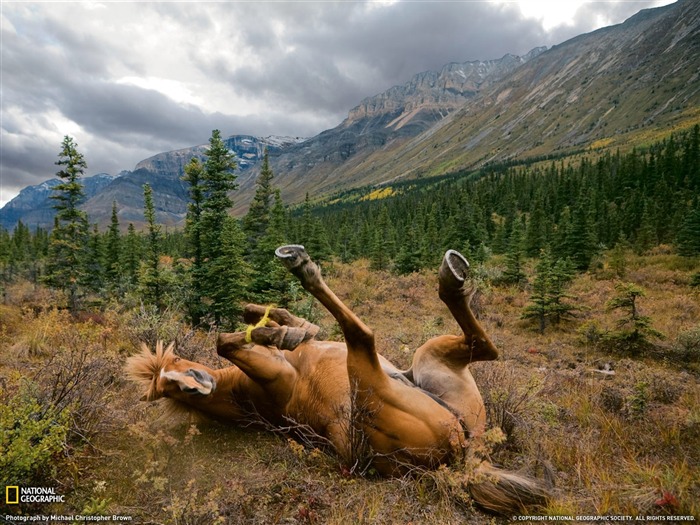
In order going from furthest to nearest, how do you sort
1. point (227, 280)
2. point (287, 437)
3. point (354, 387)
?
point (227, 280) → point (287, 437) → point (354, 387)

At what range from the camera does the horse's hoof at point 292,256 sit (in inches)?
99.3

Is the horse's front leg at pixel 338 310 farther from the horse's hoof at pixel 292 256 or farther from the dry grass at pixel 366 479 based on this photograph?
the dry grass at pixel 366 479

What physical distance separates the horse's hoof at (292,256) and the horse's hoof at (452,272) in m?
1.09

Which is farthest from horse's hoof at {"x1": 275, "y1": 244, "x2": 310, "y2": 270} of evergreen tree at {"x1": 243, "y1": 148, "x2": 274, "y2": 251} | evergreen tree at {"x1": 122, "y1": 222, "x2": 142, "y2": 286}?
evergreen tree at {"x1": 122, "y1": 222, "x2": 142, "y2": 286}

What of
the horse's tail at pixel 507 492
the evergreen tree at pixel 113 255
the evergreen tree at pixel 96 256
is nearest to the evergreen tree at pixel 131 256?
the evergreen tree at pixel 113 255

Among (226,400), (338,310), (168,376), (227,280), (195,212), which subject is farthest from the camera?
(195,212)

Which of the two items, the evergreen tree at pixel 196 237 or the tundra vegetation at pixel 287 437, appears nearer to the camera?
the tundra vegetation at pixel 287 437

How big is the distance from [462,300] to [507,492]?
142 cm

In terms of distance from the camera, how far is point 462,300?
308 centimetres

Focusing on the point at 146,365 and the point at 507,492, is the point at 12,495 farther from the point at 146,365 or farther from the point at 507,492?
the point at 507,492

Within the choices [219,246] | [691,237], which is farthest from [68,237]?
[691,237]

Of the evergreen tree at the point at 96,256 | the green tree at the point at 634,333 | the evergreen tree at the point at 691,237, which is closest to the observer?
the green tree at the point at 634,333

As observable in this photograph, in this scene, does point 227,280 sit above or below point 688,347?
above

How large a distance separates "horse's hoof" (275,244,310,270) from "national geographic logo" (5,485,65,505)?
2340 millimetres
